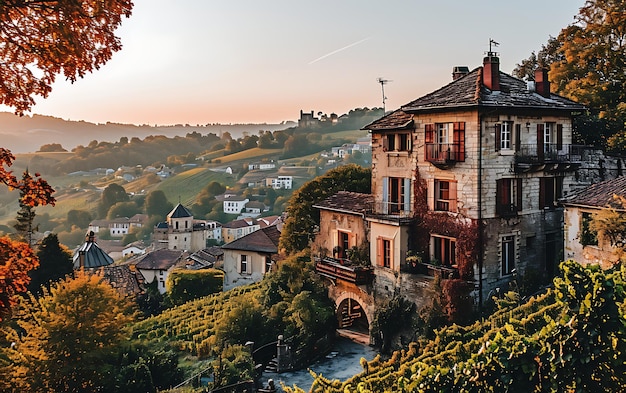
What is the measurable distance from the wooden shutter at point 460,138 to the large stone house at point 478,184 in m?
0.04

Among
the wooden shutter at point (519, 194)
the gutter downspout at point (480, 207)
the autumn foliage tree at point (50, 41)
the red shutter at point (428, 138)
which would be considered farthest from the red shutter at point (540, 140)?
the autumn foliage tree at point (50, 41)

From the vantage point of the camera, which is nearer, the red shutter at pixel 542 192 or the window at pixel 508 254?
the window at pixel 508 254

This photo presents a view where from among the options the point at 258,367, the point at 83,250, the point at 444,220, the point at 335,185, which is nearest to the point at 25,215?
the point at 83,250

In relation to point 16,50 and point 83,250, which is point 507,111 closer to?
point 16,50

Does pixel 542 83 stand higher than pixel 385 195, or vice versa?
pixel 542 83

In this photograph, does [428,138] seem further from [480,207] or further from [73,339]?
[73,339]

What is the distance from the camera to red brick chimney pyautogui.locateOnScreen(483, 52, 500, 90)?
25.1 m

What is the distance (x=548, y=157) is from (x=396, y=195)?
6990 mm

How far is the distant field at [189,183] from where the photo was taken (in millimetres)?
172000

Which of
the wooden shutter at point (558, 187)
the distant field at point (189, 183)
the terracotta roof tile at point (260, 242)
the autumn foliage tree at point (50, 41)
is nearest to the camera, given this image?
the autumn foliage tree at point (50, 41)

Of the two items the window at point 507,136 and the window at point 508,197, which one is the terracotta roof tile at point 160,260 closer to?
the window at point 508,197

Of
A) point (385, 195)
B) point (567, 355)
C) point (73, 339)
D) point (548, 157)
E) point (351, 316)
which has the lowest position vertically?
point (351, 316)

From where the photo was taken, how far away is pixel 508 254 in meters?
24.7

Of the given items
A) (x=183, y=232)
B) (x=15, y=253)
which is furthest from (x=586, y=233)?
(x=183, y=232)
